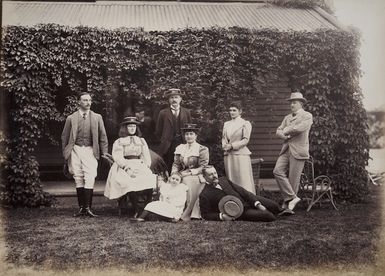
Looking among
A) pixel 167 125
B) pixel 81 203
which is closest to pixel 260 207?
pixel 167 125

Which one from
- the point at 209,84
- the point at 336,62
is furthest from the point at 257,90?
the point at 336,62

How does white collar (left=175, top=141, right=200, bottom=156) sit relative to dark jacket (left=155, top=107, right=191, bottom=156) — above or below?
below

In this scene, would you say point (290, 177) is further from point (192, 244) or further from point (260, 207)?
point (192, 244)

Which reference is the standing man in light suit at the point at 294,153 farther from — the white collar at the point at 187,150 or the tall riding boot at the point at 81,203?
the tall riding boot at the point at 81,203

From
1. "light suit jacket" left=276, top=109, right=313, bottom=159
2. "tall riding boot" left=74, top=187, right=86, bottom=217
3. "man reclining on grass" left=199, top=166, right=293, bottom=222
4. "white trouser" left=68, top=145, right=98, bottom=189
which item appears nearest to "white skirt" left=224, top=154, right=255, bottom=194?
"man reclining on grass" left=199, top=166, right=293, bottom=222

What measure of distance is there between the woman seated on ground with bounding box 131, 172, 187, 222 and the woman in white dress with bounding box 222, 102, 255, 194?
82 centimetres

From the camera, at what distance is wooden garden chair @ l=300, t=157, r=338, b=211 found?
21.8 ft

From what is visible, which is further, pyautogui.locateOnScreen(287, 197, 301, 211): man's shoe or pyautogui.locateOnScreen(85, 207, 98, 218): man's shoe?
pyautogui.locateOnScreen(287, 197, 301, 211): man's shoe

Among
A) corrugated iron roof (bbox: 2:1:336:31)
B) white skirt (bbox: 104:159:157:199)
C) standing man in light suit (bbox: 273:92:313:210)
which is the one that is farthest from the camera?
corrugated iron roof (bbox: 2:1:336:31)

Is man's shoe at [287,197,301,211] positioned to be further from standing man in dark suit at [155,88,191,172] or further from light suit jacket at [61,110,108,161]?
light suit jacket at [61,110,108,161]

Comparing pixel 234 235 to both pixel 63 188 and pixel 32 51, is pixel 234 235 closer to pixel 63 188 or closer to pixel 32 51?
pixel 63 188

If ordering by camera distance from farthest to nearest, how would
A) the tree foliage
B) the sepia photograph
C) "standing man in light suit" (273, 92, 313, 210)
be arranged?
Answer: the tree foliage
"standing man in light suit" (273, 92, 313, 210)
the sepia photograph

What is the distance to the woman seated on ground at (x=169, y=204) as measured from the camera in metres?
5.84

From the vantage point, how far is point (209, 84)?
741 centimetres
